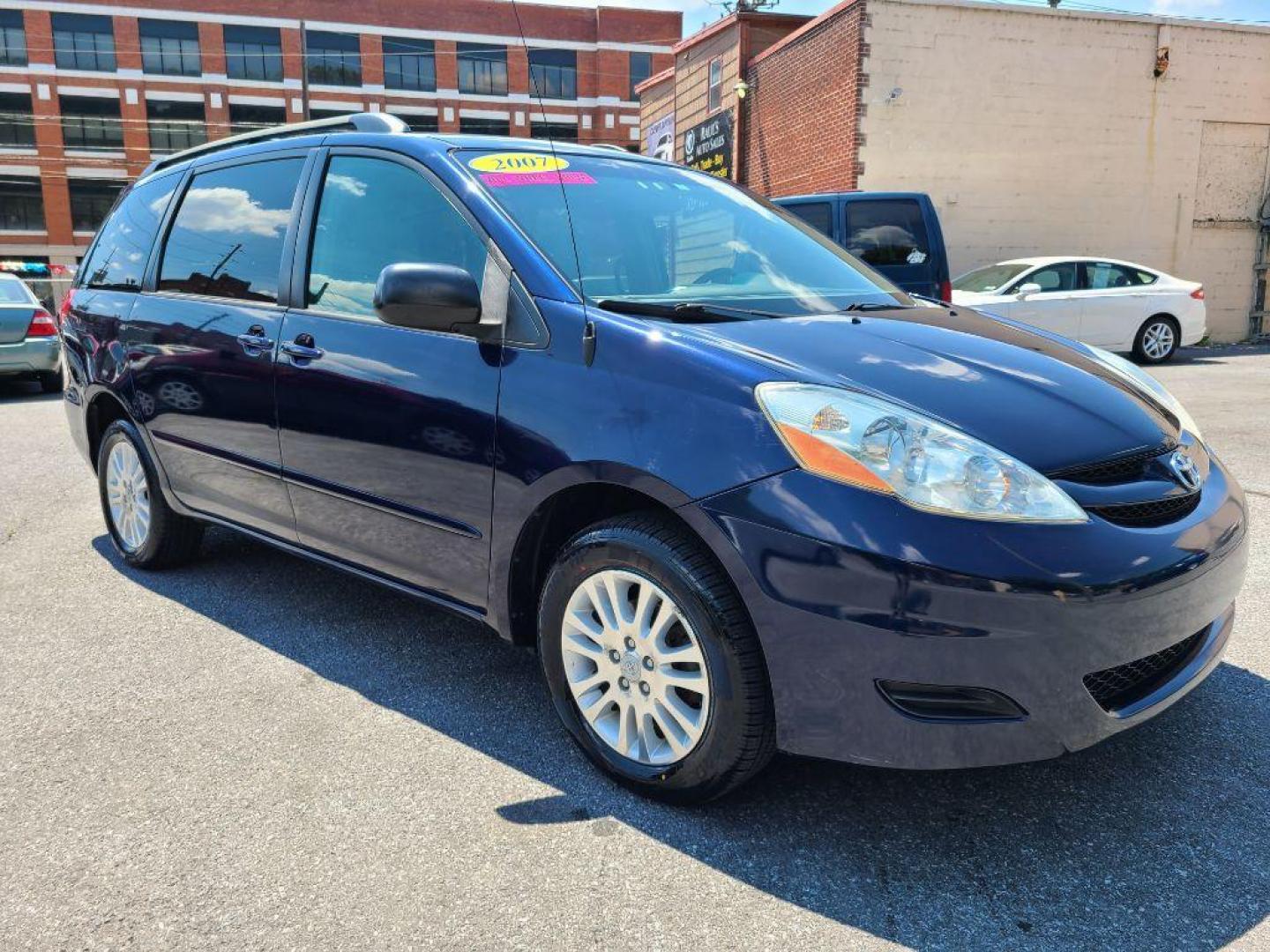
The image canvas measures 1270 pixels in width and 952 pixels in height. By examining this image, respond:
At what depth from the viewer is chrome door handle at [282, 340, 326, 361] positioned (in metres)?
3.10

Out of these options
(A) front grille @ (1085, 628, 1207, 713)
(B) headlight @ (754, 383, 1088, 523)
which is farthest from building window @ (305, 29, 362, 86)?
(A) front grille @ (1085, 628, 1207, 713)

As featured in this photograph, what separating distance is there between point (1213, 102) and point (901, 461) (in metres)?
18.3

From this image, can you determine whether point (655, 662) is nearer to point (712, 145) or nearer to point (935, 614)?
point (935, 614)

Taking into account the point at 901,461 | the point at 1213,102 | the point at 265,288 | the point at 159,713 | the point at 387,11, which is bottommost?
the point at 159,713

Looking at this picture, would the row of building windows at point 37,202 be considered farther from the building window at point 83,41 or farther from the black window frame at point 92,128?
the building window at point 83,41

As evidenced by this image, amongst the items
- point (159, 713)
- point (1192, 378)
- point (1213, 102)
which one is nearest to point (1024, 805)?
point (159, 713)

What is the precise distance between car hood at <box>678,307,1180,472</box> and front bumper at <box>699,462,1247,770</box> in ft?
0.85

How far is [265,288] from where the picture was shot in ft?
11.2

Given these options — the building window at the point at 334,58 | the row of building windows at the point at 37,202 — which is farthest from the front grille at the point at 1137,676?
the building window at the point at 334,58

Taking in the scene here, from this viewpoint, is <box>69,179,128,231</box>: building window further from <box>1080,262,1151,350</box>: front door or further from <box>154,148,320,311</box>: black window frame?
<box>154,148,320,311</box>: black window frame

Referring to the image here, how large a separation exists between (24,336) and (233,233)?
9.18 metres

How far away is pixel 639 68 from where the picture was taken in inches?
1908

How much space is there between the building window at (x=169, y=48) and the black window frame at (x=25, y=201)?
7255mm

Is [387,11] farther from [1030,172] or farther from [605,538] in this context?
[605,538]
